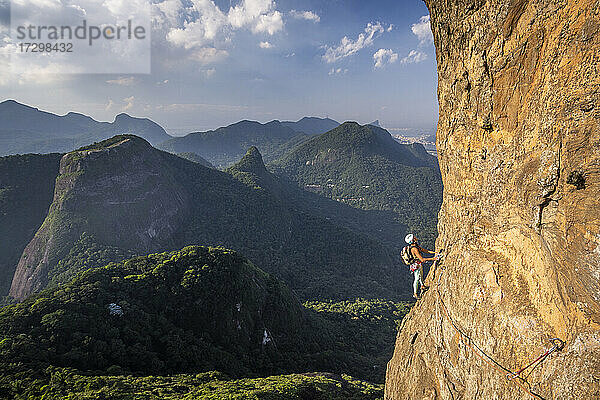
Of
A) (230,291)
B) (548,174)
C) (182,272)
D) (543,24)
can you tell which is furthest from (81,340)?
(543,24)

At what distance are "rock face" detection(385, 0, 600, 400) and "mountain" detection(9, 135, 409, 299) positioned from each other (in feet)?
207

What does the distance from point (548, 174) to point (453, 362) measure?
7.82 m

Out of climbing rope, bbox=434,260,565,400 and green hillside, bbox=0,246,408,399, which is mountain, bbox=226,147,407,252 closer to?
green hillside, bbox=0,246,408,399

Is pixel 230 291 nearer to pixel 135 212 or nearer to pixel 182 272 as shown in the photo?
pixel 182 272

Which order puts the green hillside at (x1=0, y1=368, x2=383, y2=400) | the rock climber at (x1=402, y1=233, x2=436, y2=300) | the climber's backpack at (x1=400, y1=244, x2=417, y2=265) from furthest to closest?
1. the green hillside at (x1=0, y1=368, x2=383, y2=400)
2. the climber's backpack at (x1=400, y1=244, x2=417, y2=265)
3. the rock climber at (x1=402, y1=233, x2=436, y2=300)

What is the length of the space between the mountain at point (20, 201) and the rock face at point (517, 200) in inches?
3361

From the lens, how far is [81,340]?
2628 cm

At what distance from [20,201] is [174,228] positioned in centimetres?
3483

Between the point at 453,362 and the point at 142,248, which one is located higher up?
the point at 453,362

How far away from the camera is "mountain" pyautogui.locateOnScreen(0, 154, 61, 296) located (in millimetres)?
63844

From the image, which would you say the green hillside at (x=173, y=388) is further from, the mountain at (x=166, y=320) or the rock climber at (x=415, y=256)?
the rock climber at (x=415, y=256)

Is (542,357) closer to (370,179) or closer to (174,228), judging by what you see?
(174,228)

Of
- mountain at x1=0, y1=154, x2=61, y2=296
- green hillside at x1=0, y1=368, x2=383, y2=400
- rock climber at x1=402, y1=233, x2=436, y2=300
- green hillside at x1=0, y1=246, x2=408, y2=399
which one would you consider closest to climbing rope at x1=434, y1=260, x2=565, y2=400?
rock climber at x1=402, y1=233, x2=436, y2=300

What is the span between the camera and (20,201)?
6850 cm
